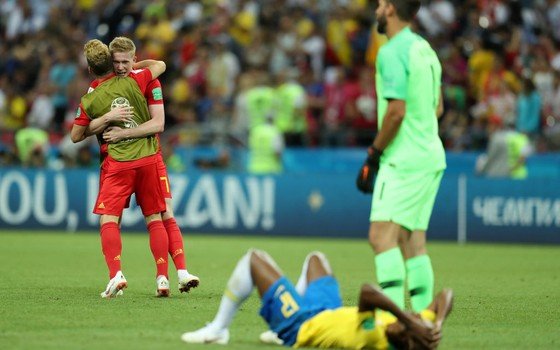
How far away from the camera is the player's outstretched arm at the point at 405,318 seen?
21.9 ft

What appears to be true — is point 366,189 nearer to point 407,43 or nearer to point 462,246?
point 407,43

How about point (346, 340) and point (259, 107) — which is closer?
point (346, 340)

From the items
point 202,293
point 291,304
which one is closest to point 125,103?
point 202,293

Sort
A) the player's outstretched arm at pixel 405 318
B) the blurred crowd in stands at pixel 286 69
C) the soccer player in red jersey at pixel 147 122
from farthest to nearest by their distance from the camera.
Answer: the blurred crowd in stands at pixel 286 69 < the soccer player in red jersey at pixel 147 122 < the player's outstretched arm at pixel 405 318

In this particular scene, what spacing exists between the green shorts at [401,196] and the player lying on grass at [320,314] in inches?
22.9

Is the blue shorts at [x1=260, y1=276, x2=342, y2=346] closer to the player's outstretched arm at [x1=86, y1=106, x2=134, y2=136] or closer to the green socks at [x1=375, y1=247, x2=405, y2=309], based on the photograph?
the green socks at [x1=375, y1=247, x2=405, y2=309]

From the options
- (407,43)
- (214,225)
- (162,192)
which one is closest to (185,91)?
(214,225)

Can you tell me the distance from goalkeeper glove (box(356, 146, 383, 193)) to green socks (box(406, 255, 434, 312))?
66 cm

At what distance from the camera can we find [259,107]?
2181 centimetres

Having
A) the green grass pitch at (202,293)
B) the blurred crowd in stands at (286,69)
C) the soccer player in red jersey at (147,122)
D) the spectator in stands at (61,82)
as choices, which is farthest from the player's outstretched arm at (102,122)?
the spectator in stands at (61,82)

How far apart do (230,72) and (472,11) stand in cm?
494

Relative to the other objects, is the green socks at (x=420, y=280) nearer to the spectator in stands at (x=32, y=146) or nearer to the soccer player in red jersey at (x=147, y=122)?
the soccer player in red jersey at (x=147, y=122)

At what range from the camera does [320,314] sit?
716cm

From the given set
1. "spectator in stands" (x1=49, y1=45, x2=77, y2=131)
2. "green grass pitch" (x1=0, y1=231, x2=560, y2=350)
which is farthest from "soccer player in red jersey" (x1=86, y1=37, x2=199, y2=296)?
"spectator in stands" (x1=49, y1=45, x2=77, y2=131)
